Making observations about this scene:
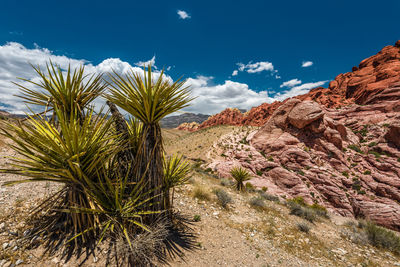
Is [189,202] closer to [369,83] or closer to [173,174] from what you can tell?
[173,174]

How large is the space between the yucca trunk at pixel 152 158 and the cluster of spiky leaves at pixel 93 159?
0.07ft

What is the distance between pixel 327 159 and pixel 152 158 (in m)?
18.0

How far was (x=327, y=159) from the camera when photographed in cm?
1524

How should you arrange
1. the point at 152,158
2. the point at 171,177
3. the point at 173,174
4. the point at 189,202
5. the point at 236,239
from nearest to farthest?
the point at 152,158, the point at 171,177, the point at 173,174, the point at 236,239, the point at 189,202

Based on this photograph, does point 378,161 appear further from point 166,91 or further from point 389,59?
point 389,59

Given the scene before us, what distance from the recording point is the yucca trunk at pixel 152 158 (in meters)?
3.31

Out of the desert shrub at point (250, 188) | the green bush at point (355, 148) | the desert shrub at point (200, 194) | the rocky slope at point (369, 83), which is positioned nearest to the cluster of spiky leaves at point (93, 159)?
the desert shrub at point (200, 194)

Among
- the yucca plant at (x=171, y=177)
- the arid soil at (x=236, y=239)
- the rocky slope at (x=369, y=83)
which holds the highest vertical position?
the rocky slope at (x=369, y=83)

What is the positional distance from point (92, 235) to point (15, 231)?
4.54 ft

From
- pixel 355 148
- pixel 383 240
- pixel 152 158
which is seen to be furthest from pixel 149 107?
pixel 355 148

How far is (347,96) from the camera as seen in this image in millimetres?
37031

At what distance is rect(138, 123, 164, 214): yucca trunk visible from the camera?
3.31 m

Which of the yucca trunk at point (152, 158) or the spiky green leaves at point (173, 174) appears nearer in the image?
the yucca trunk at point (152, 158)

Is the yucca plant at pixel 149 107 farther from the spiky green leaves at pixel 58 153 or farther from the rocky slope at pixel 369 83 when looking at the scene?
the rocky slope at pixel 369 83
